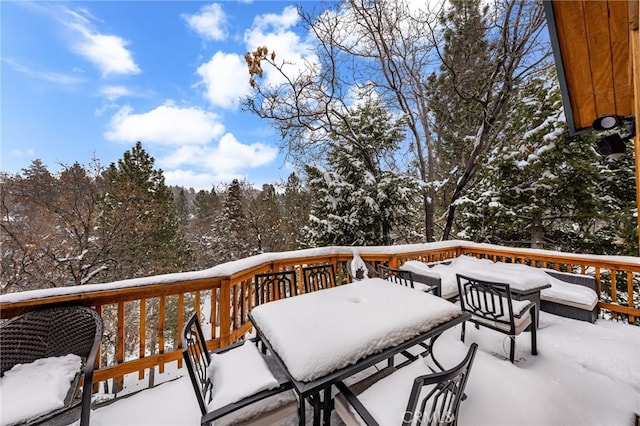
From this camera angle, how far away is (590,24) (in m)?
1.78

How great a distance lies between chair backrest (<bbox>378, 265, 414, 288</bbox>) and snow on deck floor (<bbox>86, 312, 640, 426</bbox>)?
0.80 meters

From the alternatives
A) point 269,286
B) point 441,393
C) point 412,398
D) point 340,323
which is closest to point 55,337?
point 269,286

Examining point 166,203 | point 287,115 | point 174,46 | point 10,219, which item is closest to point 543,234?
point 287,115

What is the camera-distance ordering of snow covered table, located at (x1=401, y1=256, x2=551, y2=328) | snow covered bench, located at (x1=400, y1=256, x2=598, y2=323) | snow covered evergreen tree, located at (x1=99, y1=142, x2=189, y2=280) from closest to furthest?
snow covered table, located at (x1=401, y1=256, x2=551, y2=328) → snow covered bench, located at (x1=400, y1=256, x2=598, y2=323) → snow covered evergreen tree, located at (x1=99, y1=142, x2=189, y2=280)

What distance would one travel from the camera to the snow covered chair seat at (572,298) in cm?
324

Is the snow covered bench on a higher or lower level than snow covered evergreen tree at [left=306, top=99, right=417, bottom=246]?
lower

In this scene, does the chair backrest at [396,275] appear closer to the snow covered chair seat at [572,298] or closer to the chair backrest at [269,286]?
the chair backrest at [269,286]

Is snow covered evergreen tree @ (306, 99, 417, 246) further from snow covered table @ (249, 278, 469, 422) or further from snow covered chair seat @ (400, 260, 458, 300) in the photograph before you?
snow covered table @ (249, 278, 469, 422)

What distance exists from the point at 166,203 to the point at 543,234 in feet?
45.4

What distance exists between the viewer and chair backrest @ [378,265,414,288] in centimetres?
290

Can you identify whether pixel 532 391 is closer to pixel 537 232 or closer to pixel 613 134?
pixel 613 134

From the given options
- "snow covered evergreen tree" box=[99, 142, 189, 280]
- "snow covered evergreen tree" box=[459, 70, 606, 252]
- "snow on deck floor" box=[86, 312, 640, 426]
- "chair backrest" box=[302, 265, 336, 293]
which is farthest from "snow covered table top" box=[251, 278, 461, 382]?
"snow covered evergreen tree" box=[99, 142, 189, 280]

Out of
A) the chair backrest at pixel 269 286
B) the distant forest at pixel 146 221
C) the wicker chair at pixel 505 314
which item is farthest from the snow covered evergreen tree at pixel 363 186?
the wicker chair at pixel 505 314

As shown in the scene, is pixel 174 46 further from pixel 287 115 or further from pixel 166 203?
pixel 166 203
